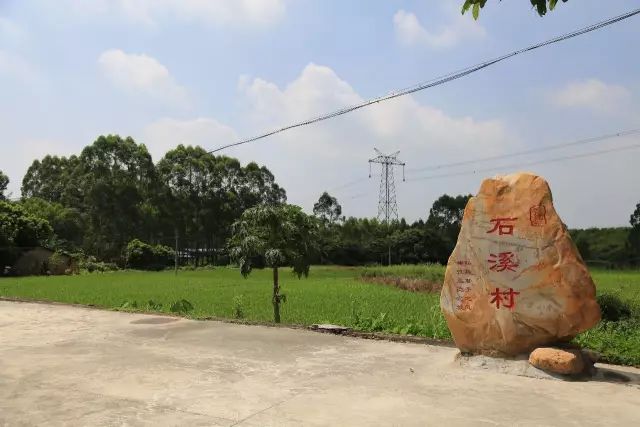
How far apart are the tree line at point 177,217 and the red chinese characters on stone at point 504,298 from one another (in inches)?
1558

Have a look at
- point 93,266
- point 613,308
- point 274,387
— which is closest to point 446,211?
point 93,266

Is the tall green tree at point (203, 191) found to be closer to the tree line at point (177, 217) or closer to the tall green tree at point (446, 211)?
the tree line at point (177, 217)

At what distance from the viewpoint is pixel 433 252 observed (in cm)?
4600

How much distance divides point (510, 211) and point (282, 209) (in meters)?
4.97

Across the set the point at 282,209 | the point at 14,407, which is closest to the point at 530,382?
the point at 14,407

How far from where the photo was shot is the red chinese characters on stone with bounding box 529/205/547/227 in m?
6.32

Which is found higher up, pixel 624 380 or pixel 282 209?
pixel 282 209

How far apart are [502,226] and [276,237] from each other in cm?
496

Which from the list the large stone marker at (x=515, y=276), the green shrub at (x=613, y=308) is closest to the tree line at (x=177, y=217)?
Result: the green shrub at (x=613, y=308)

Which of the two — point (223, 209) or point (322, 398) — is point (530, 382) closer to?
point (322, 398)

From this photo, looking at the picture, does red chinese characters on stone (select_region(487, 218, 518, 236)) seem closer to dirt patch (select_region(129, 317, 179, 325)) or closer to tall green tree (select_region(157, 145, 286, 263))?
dirt patch (select_region(129, 317, 179, 325))

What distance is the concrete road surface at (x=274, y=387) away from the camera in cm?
465

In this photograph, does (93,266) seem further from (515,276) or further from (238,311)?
(515,276)

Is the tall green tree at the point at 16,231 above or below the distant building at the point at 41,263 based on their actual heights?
above
